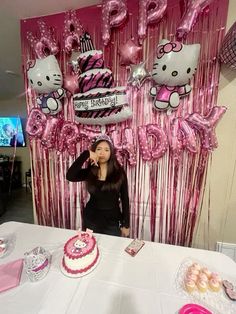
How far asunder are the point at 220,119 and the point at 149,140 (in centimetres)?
50

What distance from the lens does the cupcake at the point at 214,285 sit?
2.38ft

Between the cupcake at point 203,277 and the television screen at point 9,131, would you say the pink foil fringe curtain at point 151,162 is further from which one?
the television screen at point 9,131

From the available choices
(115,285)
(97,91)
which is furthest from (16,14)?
(115,285)

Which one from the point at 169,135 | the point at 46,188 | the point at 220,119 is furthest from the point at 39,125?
the point at 220,119

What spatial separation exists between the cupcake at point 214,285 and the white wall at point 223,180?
0.70 metres

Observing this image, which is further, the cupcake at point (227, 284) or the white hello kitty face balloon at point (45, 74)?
the white hello kitty face balloon at point (45, 74)

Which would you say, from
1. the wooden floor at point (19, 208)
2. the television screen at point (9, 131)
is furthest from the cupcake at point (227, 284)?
the television screen at point (9, 131)

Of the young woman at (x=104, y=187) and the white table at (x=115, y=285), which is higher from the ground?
the young woman at (x=104, y=187)

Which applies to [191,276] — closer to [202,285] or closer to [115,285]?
[202,285]

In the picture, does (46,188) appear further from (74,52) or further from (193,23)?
(193,23)

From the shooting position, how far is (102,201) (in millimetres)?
1218

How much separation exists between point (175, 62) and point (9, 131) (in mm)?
4141

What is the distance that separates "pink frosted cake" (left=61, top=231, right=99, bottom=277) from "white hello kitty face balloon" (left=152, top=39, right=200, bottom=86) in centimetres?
100

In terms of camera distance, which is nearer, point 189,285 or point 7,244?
point 189,285
